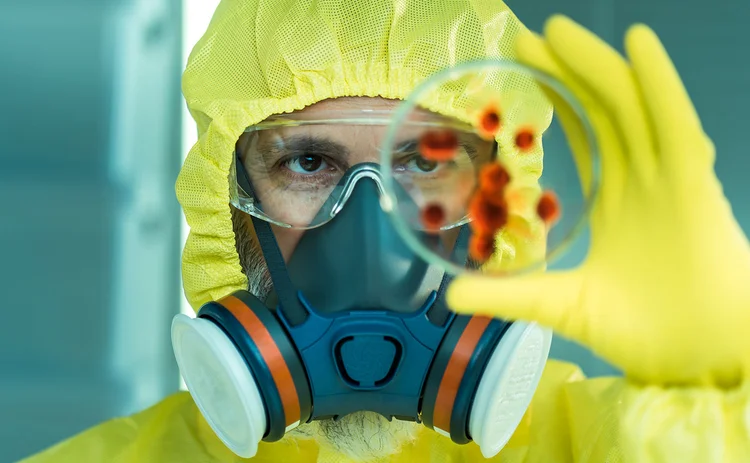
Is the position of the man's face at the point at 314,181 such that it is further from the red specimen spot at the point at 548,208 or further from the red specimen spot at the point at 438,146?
the red specimen spot at the point at 548,208

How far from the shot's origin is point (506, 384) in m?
1.17

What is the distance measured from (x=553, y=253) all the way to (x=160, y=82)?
177cm

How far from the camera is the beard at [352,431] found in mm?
1362

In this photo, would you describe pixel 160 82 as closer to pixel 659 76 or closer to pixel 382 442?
pixel 382 442

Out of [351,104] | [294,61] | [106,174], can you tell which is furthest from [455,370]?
[106,174]

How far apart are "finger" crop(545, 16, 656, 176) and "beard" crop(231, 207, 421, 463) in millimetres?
683

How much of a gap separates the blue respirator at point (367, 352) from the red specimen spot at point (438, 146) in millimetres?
285

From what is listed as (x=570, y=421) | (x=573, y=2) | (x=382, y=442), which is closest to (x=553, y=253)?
(x=382, y=442)

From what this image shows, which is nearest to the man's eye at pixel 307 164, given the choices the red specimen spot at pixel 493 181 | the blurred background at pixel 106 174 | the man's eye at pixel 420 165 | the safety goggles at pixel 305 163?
the safety goggles at pixel 305 163

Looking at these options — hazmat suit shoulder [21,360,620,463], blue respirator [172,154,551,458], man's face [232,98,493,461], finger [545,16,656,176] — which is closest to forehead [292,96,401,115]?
man's face [232,98,493,461]

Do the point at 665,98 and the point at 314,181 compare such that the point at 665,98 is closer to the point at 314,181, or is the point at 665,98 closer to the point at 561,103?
the point at 561,103

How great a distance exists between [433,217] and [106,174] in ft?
5.20

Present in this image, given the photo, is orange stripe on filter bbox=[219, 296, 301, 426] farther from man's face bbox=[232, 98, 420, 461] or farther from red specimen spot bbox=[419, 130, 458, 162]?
red specimen spot bbox=[419, 130, 458, 162]

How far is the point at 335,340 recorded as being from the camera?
3.88 feet
